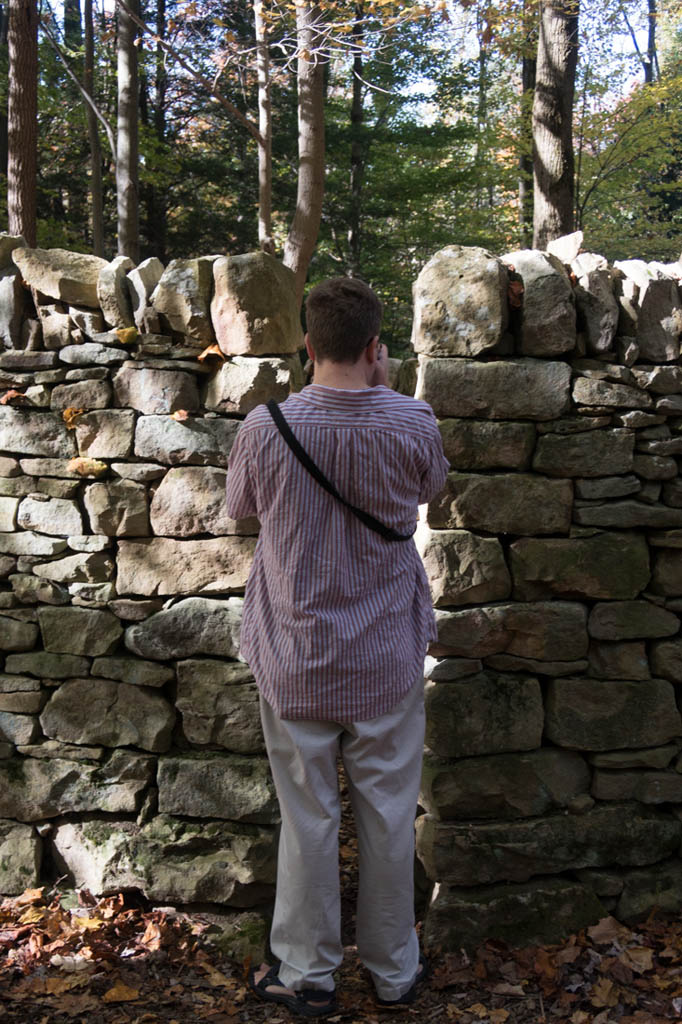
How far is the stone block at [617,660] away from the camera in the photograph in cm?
295

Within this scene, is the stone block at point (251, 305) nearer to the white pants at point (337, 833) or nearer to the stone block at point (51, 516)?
the stone block at point (51, 516)

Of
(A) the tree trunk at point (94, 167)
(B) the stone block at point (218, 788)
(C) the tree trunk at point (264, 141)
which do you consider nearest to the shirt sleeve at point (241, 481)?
(B) the stone block at point (218, 788)

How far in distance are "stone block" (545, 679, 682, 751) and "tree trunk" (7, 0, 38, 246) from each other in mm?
4921

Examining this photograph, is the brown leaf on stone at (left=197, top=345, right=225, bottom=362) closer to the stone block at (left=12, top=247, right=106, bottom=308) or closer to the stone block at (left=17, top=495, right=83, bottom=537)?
the stone block at (left=12, top=247, right=106, bottom=308)

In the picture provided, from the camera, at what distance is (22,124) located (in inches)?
232

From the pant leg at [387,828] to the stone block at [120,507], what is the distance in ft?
3.75

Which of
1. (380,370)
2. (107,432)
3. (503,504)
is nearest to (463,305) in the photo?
(380,370)

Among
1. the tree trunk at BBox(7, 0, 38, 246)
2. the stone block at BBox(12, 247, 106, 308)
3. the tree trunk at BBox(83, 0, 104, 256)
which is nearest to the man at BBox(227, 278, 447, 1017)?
the stone block at BBox(12, 247, 106, 308)

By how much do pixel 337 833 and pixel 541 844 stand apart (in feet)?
2.97

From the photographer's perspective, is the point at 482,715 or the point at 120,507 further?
the point at 120,507

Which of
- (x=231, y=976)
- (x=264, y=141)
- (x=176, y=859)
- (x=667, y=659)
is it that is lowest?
(x=231, y=976)

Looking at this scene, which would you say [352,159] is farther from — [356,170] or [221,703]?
[221,703]

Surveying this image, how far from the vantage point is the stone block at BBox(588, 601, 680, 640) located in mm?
2918

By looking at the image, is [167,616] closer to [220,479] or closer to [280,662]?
[220,479]
